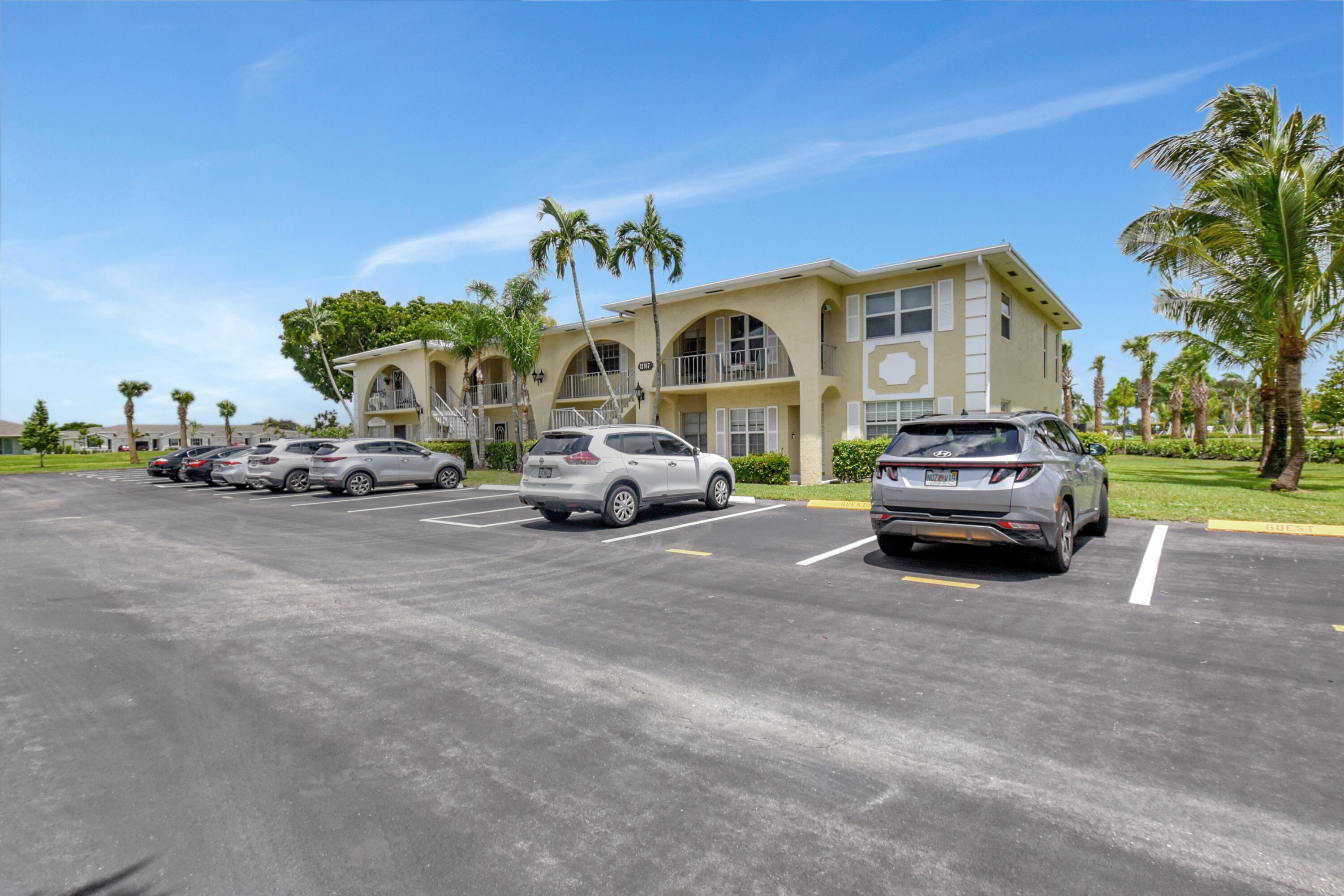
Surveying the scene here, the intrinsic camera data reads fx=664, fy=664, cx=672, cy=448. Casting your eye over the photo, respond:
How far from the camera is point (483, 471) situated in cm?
2656

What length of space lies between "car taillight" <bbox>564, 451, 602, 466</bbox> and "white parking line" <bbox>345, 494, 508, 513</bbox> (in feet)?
12.0

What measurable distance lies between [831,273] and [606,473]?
10.8 metres

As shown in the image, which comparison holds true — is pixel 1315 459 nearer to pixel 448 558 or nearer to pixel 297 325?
pixel 448 558

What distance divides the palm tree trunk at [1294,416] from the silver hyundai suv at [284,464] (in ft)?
76.5

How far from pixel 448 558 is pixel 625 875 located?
6.60 metres

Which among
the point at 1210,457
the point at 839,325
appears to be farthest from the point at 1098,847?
the point at 1210,457

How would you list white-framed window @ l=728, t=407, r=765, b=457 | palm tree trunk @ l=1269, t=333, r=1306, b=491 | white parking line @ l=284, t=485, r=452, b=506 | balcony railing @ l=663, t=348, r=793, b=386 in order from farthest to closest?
white-framed window @ l=728, t=407, r=765, b=457
balcony railing @ l=663, t=348, r=793, b=386
white parking line @ l=284, t=485, r=452, b=506
palm tree trunk @ l=1269, t=333, r=1306, b=491

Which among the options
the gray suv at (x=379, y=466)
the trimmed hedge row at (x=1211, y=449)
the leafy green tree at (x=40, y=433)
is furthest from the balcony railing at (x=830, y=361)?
the leafy green tree at (x=40, y=433)

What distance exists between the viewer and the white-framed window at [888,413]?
730 inches

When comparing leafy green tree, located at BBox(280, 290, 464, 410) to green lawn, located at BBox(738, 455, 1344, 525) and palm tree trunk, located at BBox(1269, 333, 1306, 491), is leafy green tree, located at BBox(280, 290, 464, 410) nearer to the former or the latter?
green lawn, located at BBox(738, 455, 1344, 525)

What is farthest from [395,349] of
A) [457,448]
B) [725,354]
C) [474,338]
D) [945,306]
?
[945,306]

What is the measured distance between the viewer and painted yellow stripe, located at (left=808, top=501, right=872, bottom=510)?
1262 cm

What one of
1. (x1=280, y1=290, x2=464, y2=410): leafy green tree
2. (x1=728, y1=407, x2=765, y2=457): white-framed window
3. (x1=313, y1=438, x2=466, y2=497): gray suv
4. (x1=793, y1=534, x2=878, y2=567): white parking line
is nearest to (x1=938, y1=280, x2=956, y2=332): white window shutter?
(x1=728, y1=407, x2=765, y2=457): white-framed window

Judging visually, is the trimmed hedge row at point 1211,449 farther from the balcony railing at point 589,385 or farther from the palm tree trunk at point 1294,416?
the balcony railing at point 589,385
